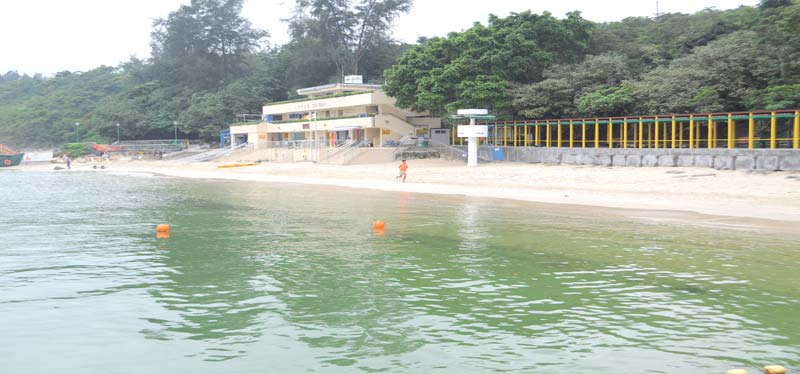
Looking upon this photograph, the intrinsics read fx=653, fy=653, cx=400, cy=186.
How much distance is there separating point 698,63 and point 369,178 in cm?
2114

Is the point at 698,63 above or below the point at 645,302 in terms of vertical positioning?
above

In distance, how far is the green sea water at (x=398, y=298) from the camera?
28.7ft

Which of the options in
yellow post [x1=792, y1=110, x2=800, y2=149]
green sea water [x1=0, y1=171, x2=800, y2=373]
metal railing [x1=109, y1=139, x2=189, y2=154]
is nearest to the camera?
green sea water [x1=0, y1=171, x2=800, y2=373]

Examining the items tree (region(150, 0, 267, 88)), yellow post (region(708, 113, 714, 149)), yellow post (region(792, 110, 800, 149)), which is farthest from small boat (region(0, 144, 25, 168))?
yellow post (region(792, 110, 800, 149))

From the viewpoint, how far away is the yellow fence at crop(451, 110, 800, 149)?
1308 inches

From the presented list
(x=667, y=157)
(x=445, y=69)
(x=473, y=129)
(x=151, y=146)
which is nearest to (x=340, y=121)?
(x=445, y=69)

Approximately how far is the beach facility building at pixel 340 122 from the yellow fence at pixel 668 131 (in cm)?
674

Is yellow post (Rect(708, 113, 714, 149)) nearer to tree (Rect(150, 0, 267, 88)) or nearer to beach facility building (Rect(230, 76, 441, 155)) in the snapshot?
beach facility building (Rect(230, 76, 441, 155))

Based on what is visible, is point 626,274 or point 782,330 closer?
point 782,330

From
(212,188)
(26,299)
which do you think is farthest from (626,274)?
(212,188)

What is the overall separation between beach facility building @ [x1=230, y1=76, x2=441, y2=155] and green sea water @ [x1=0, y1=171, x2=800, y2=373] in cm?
3788

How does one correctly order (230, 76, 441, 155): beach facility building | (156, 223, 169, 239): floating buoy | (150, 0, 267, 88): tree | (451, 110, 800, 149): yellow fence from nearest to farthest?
(156, 223, 169, 239): floating buoy, (451, 110, 800, 149): yellow fence, (230, 76, 441, 155): beach facility building, (150, 0, 267, 88): tree

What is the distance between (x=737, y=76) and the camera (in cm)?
3669

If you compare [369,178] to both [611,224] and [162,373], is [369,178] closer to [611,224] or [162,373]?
[611,224]
